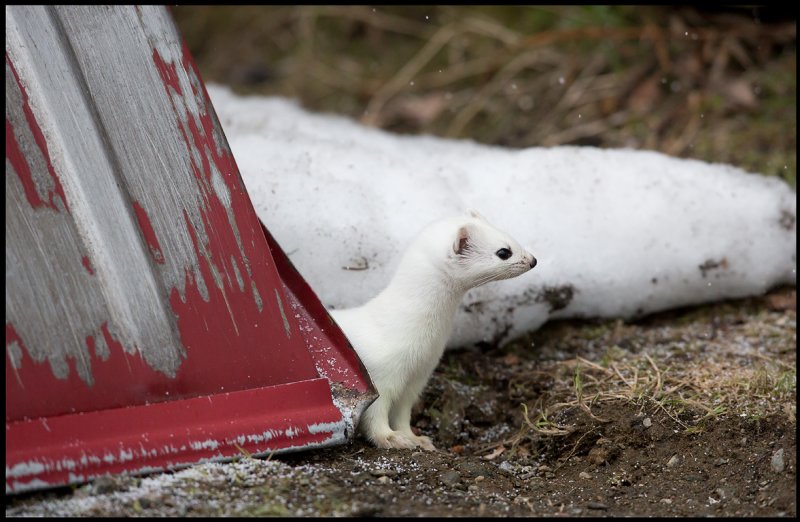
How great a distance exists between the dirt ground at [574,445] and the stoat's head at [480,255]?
1.27 ft

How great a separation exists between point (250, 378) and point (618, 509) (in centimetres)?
84

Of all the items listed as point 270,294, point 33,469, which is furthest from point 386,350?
point 33,469

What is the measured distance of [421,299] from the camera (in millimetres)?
2277

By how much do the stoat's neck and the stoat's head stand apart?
4 centimetres

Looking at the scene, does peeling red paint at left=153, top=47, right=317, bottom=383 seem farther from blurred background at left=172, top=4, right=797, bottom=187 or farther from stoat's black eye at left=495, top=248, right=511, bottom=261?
blurred background at left=172, top=4, right=797, bottom=187

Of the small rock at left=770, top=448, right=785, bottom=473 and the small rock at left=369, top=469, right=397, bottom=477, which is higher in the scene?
the small rock at left=369, top=469, right=397, bottom=477

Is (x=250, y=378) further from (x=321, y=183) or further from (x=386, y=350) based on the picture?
(x=321, y=183)

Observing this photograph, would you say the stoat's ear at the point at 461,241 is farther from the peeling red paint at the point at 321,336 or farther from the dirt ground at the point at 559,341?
the dirt ground at the point at 559,341

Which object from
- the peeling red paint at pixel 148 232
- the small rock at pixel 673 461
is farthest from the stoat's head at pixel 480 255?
the peeling red paint at pixel 148 232

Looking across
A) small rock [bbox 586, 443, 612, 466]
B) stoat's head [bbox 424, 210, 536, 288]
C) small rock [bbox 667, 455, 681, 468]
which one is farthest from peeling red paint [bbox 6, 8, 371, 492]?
small rock [bbox 667, 455, 681, 468]

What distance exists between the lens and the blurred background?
3961mm

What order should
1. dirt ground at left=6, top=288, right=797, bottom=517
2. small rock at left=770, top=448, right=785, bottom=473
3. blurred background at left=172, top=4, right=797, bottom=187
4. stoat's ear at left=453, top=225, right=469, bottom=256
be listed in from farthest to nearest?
1. blurred background at left=172, top=4, right=797, bottom=187
2. stoat's ear at left=453, top=225, right=469, bottom=256
3. small rock at left=770, top=448, right=785, bottom=473
4. dirt ground at left=6, top=288, right=797, bottom=517

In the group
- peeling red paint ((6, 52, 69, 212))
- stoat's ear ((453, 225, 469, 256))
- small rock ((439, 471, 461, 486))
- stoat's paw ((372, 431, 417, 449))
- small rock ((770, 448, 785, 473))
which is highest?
peeling red paint ((6, 52, 69, 212))

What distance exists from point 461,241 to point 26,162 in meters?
1.01
